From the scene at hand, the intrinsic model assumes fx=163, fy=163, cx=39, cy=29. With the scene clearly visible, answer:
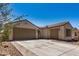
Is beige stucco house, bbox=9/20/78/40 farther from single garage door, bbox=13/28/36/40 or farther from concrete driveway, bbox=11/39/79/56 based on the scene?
concrete driveway, bbox=11/39/79/56

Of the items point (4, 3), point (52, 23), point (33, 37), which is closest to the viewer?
point (4, 3)

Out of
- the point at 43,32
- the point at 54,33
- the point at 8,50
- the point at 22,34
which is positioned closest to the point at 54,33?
the point at 54,33

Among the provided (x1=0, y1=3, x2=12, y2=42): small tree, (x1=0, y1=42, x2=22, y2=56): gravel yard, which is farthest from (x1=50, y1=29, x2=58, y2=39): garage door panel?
(x1=0, y1=3, x2=12, y2=42): small tree

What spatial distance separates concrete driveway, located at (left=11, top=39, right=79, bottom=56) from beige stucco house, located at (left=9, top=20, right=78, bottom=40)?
10.1 inches

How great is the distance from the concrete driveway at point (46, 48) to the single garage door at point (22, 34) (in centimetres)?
25

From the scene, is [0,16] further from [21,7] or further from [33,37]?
[33,37]

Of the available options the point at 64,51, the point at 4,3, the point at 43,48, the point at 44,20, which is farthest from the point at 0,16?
the point at 64,51

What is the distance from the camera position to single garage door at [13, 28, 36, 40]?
7.61m

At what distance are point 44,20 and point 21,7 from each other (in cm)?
114

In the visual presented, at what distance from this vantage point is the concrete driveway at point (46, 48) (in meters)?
6.83

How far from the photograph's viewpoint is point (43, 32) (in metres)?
8.41

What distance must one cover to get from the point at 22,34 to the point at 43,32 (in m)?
1.19

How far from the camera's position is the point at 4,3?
6711 mm

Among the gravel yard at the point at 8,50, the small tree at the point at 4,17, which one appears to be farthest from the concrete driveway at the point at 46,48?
the small tree at the point at 4,17
